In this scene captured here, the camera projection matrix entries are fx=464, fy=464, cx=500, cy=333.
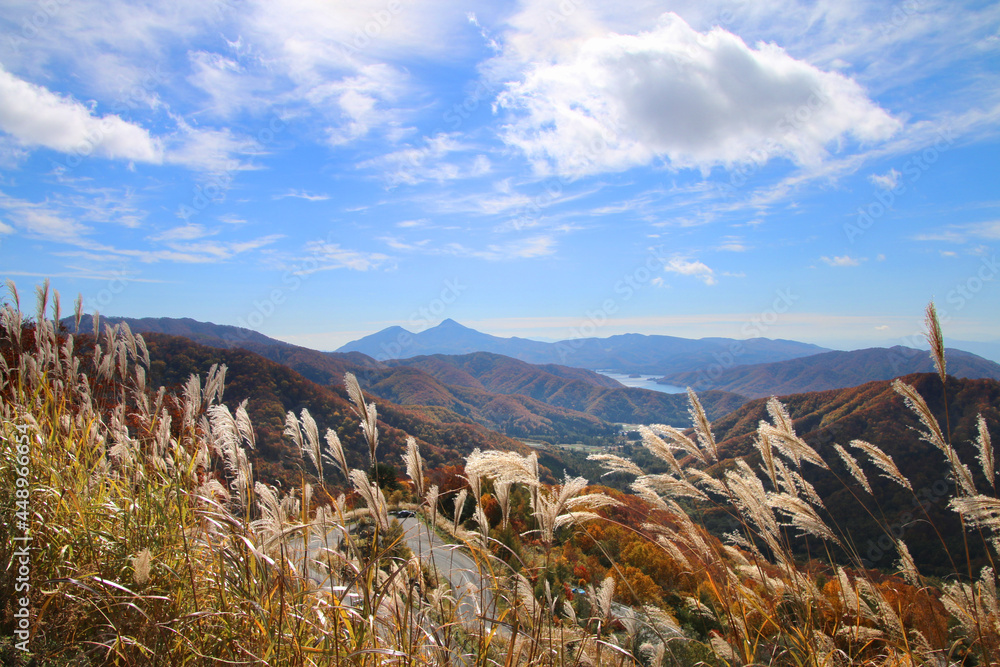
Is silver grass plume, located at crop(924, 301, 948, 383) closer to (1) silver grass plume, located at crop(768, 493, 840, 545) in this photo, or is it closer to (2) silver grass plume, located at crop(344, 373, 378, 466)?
(1) silver grass plume, located at crop(768, 493, 840, 545)

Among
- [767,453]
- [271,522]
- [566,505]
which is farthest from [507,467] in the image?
[271,522]

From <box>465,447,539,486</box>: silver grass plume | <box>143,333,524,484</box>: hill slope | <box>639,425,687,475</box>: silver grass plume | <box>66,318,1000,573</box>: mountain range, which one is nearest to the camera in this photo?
<box>465,447,539,486</box>: silver grass plume

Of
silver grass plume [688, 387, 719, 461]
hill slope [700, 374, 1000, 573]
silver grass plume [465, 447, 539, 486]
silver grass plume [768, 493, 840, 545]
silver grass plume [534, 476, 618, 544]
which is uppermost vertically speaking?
silver grass plume [688, 387, 719, 461]

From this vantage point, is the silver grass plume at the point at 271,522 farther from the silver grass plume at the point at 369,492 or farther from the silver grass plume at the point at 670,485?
the silver grass plume at the point at 670,485

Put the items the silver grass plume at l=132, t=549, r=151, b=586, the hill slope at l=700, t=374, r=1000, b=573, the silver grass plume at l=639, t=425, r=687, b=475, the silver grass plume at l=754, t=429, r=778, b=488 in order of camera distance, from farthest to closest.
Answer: the hill slope at l=700, t=374, r=1000, b=573 < the silver grass plume at l=754, t=429, r=778, b=488 < the silver grass plume at l=639, t=425, r=687, b=475 < the silver grass plume at l=132, t=549, r=151, b=586

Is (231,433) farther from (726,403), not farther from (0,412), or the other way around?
(726,403)

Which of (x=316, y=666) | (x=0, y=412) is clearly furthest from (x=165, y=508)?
(x=0, y=412)

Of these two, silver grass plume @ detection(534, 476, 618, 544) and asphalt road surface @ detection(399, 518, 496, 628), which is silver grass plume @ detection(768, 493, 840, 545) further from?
asphalt road surface @ detection(399, 518, 496, 628)

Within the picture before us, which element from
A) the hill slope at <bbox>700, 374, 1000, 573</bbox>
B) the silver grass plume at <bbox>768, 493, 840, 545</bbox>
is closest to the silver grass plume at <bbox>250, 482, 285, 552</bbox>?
the silver grass plume at <bbox>768, 493, 840, 545</bbox>

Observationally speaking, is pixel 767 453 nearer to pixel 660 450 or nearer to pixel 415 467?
pixel 660 450

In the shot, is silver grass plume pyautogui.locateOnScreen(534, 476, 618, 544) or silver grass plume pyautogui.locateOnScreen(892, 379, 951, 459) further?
silver grass plume pyautogui.locateOnScreen(892, 379, 951, 459)

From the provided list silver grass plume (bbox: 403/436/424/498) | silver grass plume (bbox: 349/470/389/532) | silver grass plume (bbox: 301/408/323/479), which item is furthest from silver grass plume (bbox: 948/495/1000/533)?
silver grass plume (bbox: 301/408/323/479)

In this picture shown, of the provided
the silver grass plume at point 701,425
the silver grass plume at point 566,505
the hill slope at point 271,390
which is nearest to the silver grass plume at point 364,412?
the silver grass plume at point 566,505

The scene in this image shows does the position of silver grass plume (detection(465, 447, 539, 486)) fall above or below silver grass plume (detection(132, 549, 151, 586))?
above
